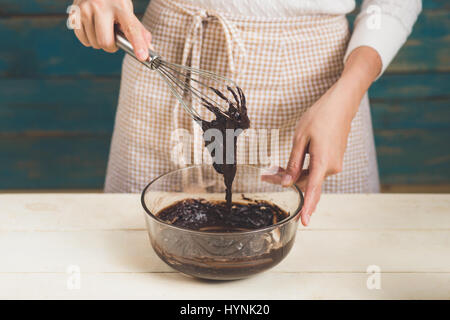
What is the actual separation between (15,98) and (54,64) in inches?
8.6

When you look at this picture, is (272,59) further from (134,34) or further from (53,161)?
(53,161)

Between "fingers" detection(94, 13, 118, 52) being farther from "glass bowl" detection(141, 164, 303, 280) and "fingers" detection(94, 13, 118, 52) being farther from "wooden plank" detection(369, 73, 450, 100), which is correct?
"wooden plank" detection(369, 73, 450, 100)

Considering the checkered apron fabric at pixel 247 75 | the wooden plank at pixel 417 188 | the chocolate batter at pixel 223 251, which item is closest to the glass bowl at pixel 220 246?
the chocolate batter at pixel 223 251

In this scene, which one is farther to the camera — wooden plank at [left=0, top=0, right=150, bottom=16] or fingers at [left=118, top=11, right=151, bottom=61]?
wooden plank at [left=0, top=0, right=150, bottom=16]

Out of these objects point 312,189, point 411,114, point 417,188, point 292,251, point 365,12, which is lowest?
point 417,188

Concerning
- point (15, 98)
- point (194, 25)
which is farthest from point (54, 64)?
point (194, 25)

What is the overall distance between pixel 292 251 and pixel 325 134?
24 cm

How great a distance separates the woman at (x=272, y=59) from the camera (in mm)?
1102

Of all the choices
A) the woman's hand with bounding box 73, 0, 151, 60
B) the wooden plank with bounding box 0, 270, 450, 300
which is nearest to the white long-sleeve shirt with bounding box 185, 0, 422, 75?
the woman's hand with bounding box 73, 0, 151, 60

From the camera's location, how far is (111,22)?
0.85 m

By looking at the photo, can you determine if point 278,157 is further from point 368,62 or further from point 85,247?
point 85,247

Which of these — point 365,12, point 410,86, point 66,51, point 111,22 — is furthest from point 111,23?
point 410,86

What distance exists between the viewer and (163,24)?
117 centimetres

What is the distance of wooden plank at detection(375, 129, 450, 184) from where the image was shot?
1.87 m
